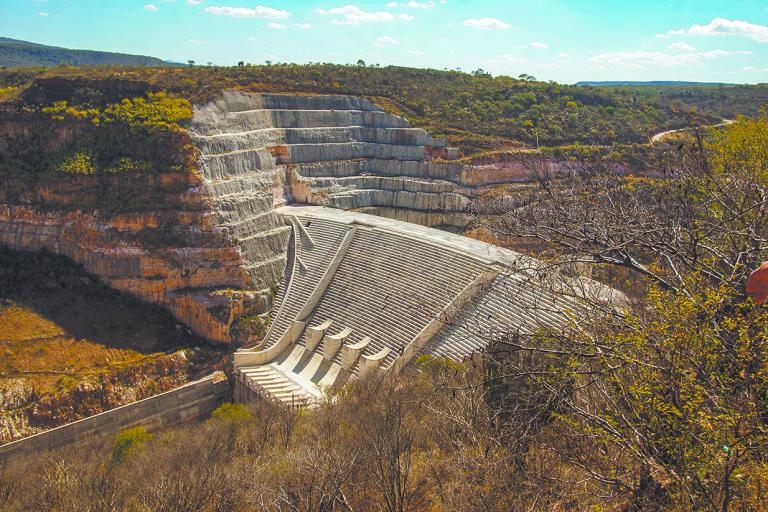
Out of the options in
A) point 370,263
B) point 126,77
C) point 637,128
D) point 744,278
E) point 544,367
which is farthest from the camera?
point 637,128

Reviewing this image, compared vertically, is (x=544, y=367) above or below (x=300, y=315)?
above

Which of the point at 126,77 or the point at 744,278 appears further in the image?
the point at 126,77

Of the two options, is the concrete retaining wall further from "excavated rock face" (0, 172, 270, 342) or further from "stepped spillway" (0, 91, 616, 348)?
"excavated rock face" (0, 172, 270, 342)

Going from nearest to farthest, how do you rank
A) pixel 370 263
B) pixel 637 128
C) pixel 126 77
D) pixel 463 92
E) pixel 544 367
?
pixel 544 367, pixel 370 263, pixel 126 77, pixel 637 128, pixel 463 92

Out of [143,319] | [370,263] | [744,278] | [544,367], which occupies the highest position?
[744,278]

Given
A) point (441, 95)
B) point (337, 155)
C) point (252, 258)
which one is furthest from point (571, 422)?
point (441, 95)

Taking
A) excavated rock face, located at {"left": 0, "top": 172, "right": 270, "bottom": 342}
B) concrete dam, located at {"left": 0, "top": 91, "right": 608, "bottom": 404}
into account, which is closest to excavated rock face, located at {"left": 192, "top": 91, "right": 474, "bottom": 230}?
concrete dam, located at {"left": 0, "top": 91, "right": 608, "bottom": 404}

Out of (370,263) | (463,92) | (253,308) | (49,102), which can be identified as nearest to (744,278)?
(370,263)

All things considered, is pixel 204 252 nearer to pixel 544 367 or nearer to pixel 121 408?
pixel 121 408
